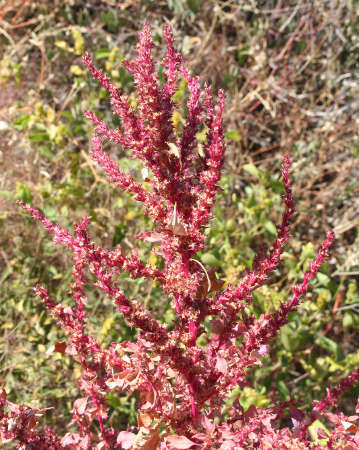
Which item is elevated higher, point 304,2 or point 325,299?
point 304,2

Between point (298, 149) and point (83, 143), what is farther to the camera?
point (83, 143)

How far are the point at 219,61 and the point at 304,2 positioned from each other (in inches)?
24.7

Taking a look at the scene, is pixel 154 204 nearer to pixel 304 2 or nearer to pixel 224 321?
pixel 224 321

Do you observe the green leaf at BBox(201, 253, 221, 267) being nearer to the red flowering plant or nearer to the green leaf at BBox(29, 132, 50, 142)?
the red flowering plant

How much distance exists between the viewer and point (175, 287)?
2.73 feet

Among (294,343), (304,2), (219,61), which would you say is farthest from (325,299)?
(304,2)

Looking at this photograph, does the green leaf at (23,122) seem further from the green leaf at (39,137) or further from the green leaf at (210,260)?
the green leaf at (210,260)

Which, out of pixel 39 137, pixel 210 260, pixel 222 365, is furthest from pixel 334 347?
pixel 39 137

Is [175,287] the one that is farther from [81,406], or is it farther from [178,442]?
[81,406]

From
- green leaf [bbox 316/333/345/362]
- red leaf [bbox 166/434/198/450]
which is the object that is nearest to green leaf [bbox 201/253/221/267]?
green leaf [bbox 316/333/345/362]

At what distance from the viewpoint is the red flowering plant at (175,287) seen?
2.65 feet

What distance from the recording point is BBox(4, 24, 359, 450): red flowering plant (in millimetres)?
808

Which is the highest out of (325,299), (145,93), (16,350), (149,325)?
(145,93)

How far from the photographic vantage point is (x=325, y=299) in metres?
1.63
